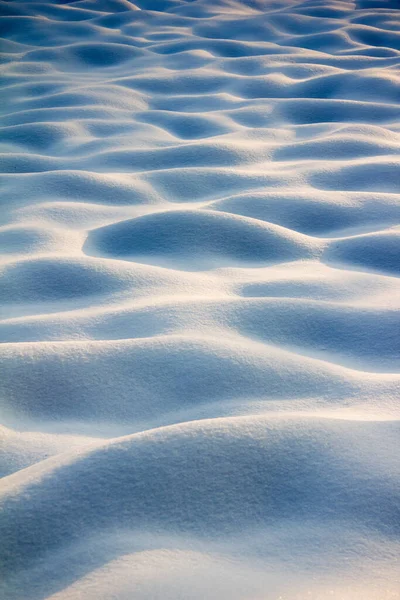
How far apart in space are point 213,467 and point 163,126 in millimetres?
1521

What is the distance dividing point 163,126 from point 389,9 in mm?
2028

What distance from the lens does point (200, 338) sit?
2.98 feet

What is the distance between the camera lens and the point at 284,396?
81cm

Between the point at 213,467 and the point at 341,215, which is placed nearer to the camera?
the point at 213,467

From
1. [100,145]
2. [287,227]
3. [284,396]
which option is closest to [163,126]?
[100,145]

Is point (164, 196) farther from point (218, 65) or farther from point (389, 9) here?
point (389, 9)

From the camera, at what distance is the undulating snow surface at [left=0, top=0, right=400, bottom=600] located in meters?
0.58

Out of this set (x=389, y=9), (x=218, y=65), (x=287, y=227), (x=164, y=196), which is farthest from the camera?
(x=389, y=9)

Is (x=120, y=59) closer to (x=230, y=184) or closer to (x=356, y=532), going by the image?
(x=230, y=184)

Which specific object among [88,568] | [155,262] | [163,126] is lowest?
[88,568]

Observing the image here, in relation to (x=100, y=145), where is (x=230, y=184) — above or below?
below

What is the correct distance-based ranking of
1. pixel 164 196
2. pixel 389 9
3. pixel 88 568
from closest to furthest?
pixel 88 568, pixel 164 196, pixel 389 9

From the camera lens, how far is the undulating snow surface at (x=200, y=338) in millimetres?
580

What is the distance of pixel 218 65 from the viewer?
2.51m
